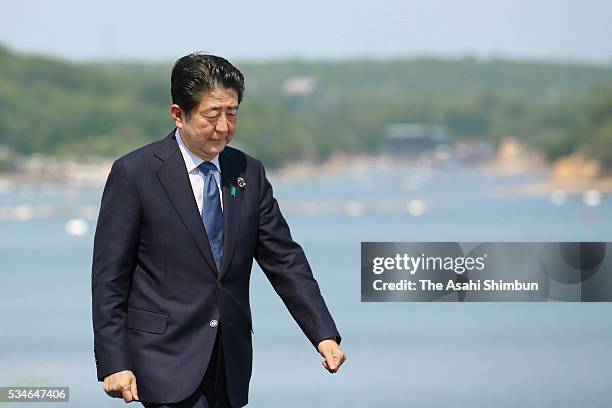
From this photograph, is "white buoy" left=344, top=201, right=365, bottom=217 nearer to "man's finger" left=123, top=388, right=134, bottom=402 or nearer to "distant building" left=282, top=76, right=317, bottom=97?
"distant building" left=282, top=76, right=317, bottom=97

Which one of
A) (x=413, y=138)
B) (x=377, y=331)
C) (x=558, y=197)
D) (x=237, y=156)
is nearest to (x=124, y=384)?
(x=237, y=156)

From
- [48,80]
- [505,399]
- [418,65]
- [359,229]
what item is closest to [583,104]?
[418,65]

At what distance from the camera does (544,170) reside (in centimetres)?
2545

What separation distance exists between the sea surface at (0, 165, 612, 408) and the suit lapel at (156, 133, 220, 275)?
287cm

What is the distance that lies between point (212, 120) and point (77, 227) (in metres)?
20.1

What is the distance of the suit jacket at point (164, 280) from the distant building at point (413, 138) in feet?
72.9

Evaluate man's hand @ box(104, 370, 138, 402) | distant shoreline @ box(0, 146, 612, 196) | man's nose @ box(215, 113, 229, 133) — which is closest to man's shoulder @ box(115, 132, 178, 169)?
man's nose @ box(215, 113, 229, 133)

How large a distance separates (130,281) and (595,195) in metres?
19.7

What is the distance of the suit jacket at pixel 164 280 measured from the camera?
246cm

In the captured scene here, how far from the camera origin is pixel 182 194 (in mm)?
2516

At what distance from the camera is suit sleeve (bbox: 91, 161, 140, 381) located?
2.45m

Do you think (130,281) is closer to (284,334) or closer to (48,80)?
(284,334)

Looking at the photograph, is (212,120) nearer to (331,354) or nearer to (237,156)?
(237,156)

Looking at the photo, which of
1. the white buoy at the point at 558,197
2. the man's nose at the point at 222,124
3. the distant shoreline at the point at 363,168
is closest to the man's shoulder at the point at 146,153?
the man's nose at the point at 222,124
